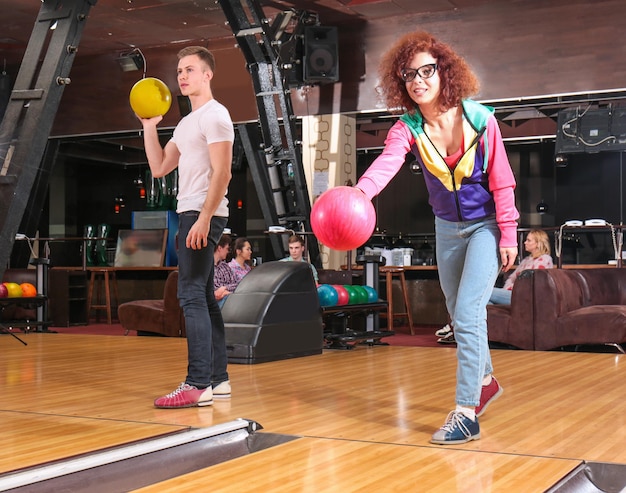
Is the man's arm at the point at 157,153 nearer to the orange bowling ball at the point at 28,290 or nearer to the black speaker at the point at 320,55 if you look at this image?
the orange bowling ball at the point at 28,290

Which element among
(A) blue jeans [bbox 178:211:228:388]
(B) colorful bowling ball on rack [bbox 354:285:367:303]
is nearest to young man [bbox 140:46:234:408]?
(A) blue jeans [bbox 178:211:228:388]

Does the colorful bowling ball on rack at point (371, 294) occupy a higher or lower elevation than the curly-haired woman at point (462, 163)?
lower

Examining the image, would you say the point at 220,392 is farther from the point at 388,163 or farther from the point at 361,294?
the point at 361,294

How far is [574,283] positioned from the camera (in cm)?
783

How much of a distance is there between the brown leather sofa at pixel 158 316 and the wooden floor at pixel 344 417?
5.91 ft

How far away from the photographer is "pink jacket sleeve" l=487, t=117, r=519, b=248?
324 centimetres

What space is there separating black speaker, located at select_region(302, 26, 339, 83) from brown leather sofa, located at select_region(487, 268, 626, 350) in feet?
13.7

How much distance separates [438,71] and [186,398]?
1772 millimetres

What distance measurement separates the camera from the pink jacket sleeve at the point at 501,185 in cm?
324

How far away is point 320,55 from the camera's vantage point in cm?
1066

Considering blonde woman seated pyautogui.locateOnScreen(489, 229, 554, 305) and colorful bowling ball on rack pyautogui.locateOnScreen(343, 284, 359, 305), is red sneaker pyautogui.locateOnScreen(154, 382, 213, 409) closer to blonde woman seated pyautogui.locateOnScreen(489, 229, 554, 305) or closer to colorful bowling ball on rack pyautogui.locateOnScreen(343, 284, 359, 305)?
colorful bowling ball on rack pyautogui.locateOnScreen(343, 284, 359, 305)

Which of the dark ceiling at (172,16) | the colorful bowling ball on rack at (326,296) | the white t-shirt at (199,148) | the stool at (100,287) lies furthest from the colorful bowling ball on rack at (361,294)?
the stool at (100,287)

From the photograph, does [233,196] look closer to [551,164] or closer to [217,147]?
[551,164]

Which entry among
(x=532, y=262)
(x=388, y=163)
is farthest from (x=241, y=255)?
(x=388, y=163)
